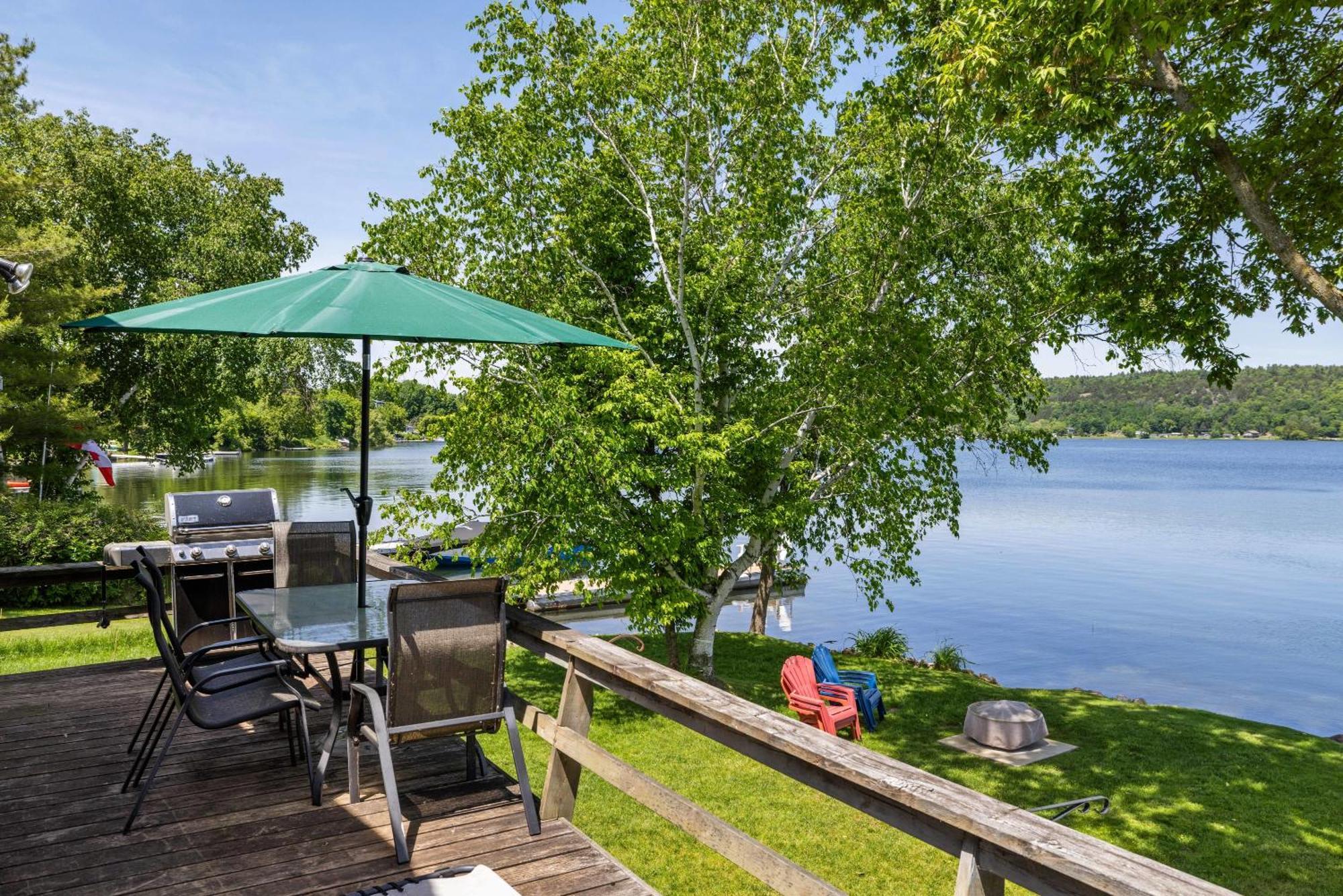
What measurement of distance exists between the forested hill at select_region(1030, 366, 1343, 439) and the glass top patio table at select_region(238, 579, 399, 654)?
7240cm

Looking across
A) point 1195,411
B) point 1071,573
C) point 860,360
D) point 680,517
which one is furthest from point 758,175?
point 1195,411

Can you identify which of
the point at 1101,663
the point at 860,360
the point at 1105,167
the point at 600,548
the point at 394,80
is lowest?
the point at 1101,663

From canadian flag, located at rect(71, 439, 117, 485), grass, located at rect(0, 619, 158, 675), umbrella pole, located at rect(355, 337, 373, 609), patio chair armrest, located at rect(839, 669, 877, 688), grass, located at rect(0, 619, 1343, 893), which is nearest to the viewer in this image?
umbrella pole, located at rect(355, 337, 373, 609)

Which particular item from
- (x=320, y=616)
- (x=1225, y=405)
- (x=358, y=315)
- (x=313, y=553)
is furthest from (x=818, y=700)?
(x=1225, y=405)

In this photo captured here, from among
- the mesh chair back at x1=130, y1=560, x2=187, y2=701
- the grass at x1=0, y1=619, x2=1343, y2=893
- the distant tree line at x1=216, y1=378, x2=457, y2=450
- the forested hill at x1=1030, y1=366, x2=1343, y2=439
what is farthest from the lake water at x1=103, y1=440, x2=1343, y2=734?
the forested hill at x1=1030, y1=366, x2=1343, y2=439

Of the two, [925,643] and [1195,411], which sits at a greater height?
[1195,411]

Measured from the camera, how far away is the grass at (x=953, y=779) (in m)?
6.59

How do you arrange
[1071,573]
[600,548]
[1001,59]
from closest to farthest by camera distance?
[1001,59] → [600,548] → [1071,573]

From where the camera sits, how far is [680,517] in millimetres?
10398

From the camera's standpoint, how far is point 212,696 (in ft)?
13.1

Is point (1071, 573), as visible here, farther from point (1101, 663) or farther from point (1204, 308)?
point (1204, 308)

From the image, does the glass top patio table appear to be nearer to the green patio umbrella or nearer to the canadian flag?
the green patio umbrella

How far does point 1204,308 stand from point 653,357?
20.2 ft

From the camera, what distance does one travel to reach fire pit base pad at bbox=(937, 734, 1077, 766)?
379 inches
